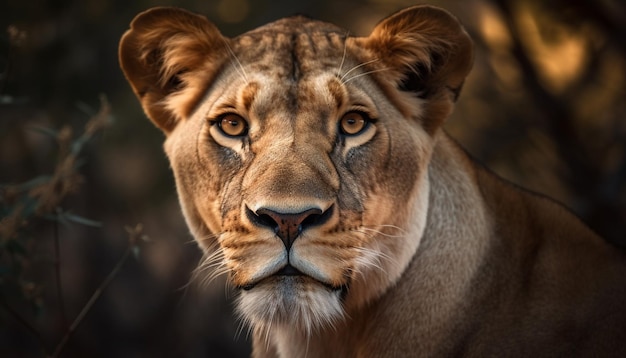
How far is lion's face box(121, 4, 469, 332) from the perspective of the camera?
3.21 metres

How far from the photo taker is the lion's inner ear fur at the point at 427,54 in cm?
376

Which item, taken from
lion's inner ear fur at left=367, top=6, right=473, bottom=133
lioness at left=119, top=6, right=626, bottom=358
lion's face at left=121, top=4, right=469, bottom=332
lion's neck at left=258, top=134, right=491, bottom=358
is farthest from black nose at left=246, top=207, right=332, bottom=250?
lion's inner ear fur at left=367, top=6, right=473, bottom=133

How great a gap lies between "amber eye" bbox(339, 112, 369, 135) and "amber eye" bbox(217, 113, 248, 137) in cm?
36

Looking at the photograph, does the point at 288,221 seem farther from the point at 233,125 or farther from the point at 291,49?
the point at 291,49

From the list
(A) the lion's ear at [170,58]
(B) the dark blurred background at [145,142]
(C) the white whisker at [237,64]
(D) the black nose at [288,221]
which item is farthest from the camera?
(B) the dark blurred background at [145,142]

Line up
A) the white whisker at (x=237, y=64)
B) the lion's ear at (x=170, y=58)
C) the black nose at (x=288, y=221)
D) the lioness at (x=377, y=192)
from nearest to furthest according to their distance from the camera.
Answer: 1. the black nose at (x=288, y=221)
2. the lioness at (x=377, y=192)
3. the white whisker at (x=237, y=64)
4. the lion's ear at (x=170, y=58)

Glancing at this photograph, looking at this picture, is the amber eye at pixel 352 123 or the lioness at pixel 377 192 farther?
the amber eye at pixel 352 123

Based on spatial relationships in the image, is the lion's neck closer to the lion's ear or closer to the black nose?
the black nose

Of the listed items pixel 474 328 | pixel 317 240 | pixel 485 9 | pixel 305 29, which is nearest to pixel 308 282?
pixel 317 240

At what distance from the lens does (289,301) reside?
10.6 ft

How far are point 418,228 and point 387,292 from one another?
0.27 m

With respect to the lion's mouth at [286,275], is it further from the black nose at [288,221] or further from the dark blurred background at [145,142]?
the dark blurred background at [145,142]

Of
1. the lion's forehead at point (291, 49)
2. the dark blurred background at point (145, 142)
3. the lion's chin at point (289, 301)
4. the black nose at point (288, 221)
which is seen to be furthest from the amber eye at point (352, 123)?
the dark blurred background at point (145, 142)

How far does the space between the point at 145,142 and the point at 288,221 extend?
8.21 meters
